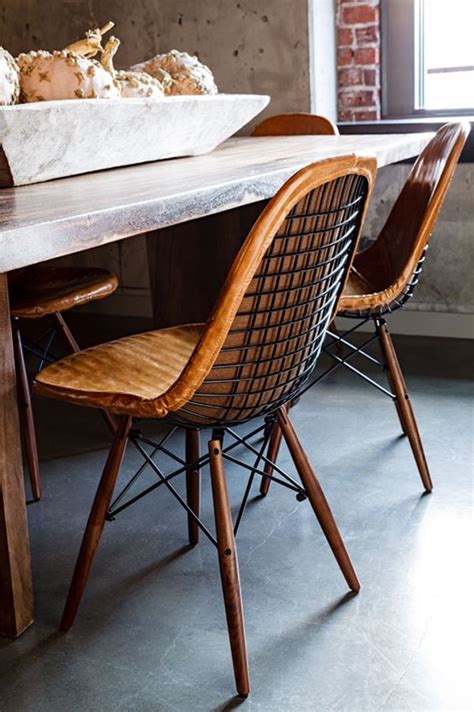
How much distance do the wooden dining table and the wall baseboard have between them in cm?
146

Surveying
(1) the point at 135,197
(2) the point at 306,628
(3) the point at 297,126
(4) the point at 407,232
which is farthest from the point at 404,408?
(3) the point at 297,126

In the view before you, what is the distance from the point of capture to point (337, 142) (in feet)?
9.87

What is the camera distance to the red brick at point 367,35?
4121 mm

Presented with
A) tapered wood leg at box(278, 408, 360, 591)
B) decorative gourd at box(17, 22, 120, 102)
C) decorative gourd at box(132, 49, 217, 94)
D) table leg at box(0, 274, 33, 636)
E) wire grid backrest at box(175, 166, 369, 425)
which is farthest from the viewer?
decorative gourd at box(132, 49, 217, 94)

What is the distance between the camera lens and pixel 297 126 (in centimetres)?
349

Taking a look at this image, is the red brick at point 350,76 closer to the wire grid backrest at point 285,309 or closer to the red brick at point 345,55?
the red brick at point 345,55

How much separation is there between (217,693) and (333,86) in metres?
3.03

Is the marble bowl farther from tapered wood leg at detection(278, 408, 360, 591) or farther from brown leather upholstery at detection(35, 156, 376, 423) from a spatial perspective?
tapered wood leg at detection(278, 408, 360, 591)

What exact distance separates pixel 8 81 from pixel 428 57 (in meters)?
2.51

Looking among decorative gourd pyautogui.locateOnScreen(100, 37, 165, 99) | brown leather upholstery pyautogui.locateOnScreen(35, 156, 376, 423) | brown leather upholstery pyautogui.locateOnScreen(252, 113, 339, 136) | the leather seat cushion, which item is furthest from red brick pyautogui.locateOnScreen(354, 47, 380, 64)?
brown leather upholstery pyautogui.locateOnScreen(35, 156, 376, 423)

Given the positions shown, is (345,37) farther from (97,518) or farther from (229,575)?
(229,575)

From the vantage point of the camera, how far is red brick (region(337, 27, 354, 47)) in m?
4.14

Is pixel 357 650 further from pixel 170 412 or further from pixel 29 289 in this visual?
pixel 29 289

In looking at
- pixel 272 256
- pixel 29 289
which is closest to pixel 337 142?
pixel 29 289
